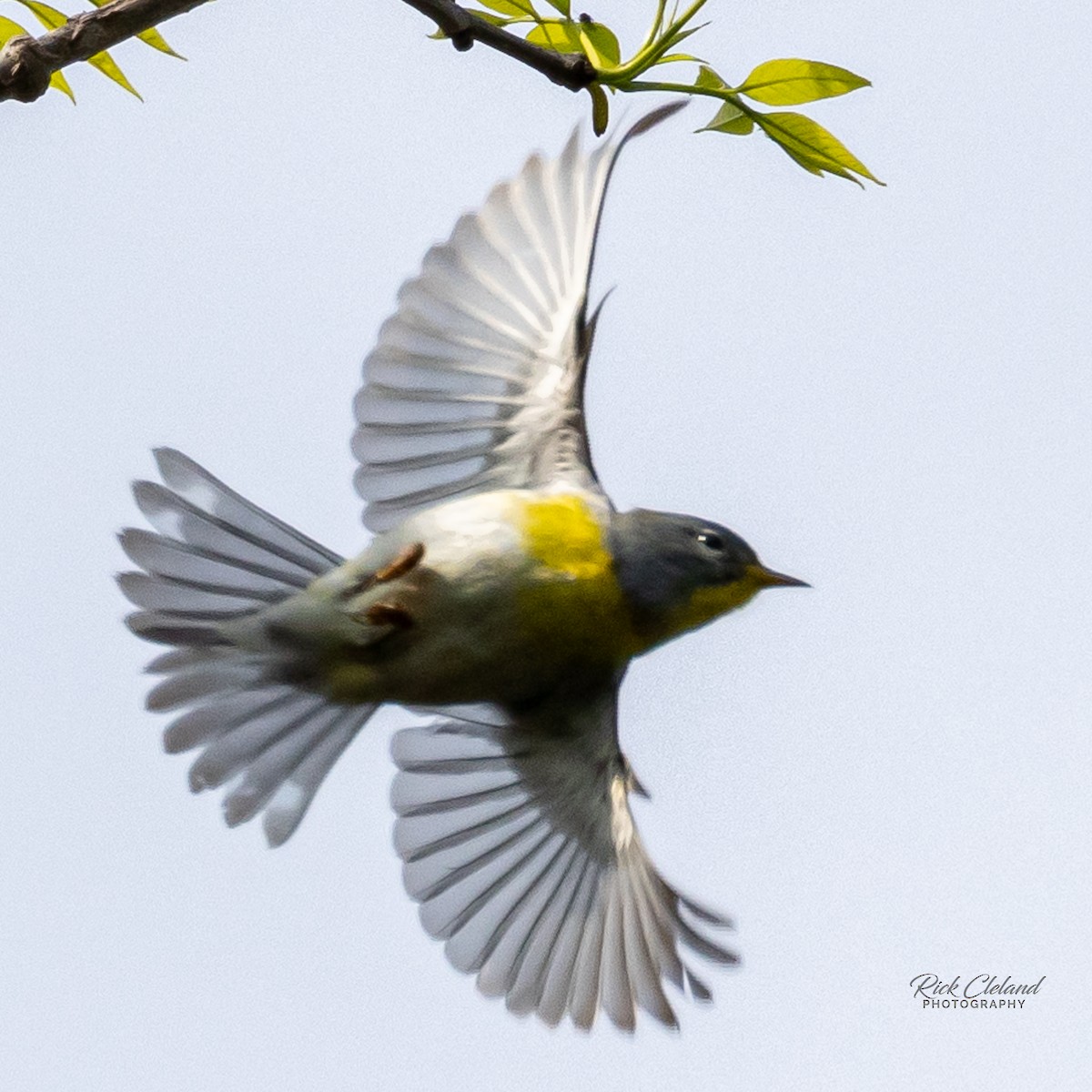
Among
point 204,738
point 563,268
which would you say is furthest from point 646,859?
point 563,268

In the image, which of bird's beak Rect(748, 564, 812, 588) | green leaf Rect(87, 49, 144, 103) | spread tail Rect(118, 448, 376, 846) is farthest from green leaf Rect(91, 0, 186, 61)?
bird's beak Rect(748, 564, 812, 588)

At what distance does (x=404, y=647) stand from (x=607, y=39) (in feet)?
3.86

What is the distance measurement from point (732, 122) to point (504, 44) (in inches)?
14.3

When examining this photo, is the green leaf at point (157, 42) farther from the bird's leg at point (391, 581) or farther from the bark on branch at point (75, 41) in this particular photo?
the bird's leg at point (391, 581)

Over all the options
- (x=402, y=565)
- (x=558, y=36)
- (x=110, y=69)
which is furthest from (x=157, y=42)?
(x=402, y=565)

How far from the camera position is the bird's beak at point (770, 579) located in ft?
10.6

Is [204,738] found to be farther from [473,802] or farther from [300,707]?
[473,802]

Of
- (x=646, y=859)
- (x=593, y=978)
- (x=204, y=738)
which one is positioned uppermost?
(x=204, y=738)

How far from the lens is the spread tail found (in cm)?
305

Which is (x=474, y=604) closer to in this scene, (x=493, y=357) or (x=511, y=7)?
(x=493, y=357)

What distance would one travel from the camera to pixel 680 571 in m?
3.11

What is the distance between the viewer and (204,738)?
3.23 meters

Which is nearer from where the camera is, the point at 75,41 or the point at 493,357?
the point at 75,41

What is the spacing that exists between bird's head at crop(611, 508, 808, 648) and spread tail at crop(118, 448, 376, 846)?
0.57 m
